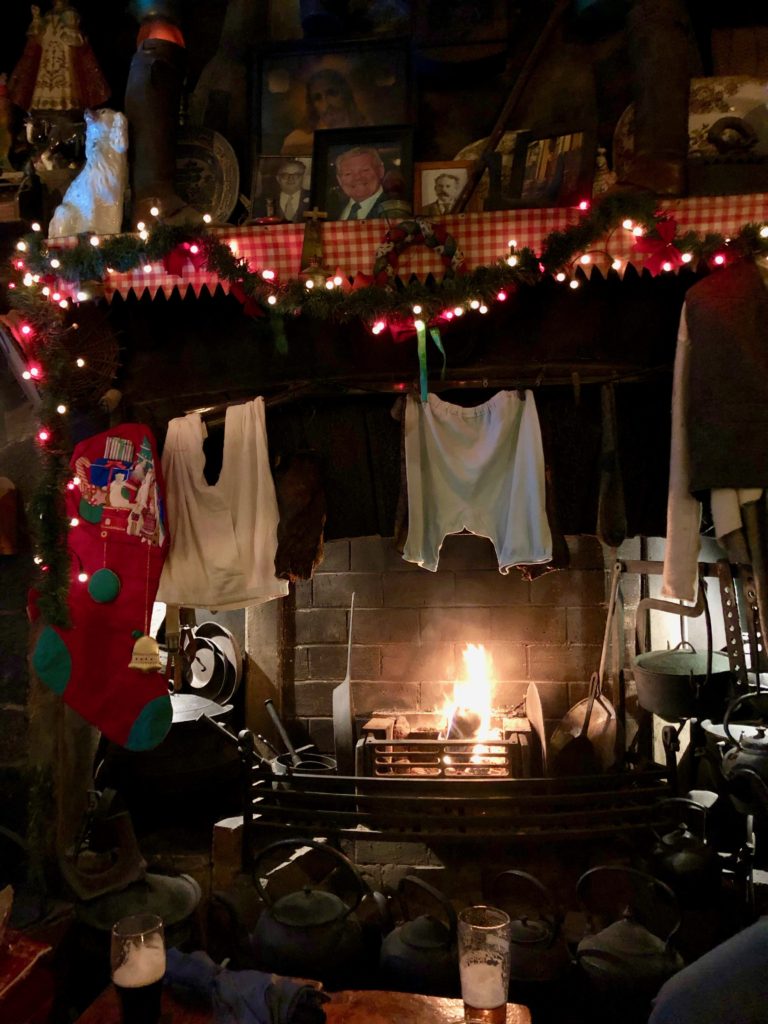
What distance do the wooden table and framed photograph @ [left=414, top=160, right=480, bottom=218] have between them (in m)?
2.94

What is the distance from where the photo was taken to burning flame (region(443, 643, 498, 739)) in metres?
3.82

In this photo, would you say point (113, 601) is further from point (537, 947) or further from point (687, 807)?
point (687, 807)

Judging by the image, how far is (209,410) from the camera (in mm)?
3154

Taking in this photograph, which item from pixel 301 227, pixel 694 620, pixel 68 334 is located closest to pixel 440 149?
pixel 301 227

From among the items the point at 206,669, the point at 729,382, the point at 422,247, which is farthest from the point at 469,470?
the point at 206,669

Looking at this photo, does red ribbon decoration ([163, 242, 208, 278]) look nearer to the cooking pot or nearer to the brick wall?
the brick wall

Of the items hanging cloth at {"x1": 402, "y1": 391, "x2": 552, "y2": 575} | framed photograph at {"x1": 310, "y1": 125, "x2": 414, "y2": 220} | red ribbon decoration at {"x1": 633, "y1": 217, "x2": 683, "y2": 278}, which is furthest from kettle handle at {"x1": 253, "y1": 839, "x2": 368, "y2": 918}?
framed photograph at {"x1": 310, "y1": 125, "x2": 414, "y2": 220}

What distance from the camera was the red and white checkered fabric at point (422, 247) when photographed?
2.72 meters

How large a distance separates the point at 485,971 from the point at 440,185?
300cm

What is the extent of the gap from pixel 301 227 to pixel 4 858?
111 inches

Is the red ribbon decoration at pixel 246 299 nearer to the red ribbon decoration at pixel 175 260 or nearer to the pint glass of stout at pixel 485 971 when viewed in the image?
the red ribbon decoration at pixel 175 260

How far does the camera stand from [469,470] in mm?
2992

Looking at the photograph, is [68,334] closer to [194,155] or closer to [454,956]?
[194,155]

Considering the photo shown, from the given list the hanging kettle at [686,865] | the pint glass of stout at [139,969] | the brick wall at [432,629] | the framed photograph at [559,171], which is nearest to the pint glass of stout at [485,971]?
the pint glass of stout at [139,969]
